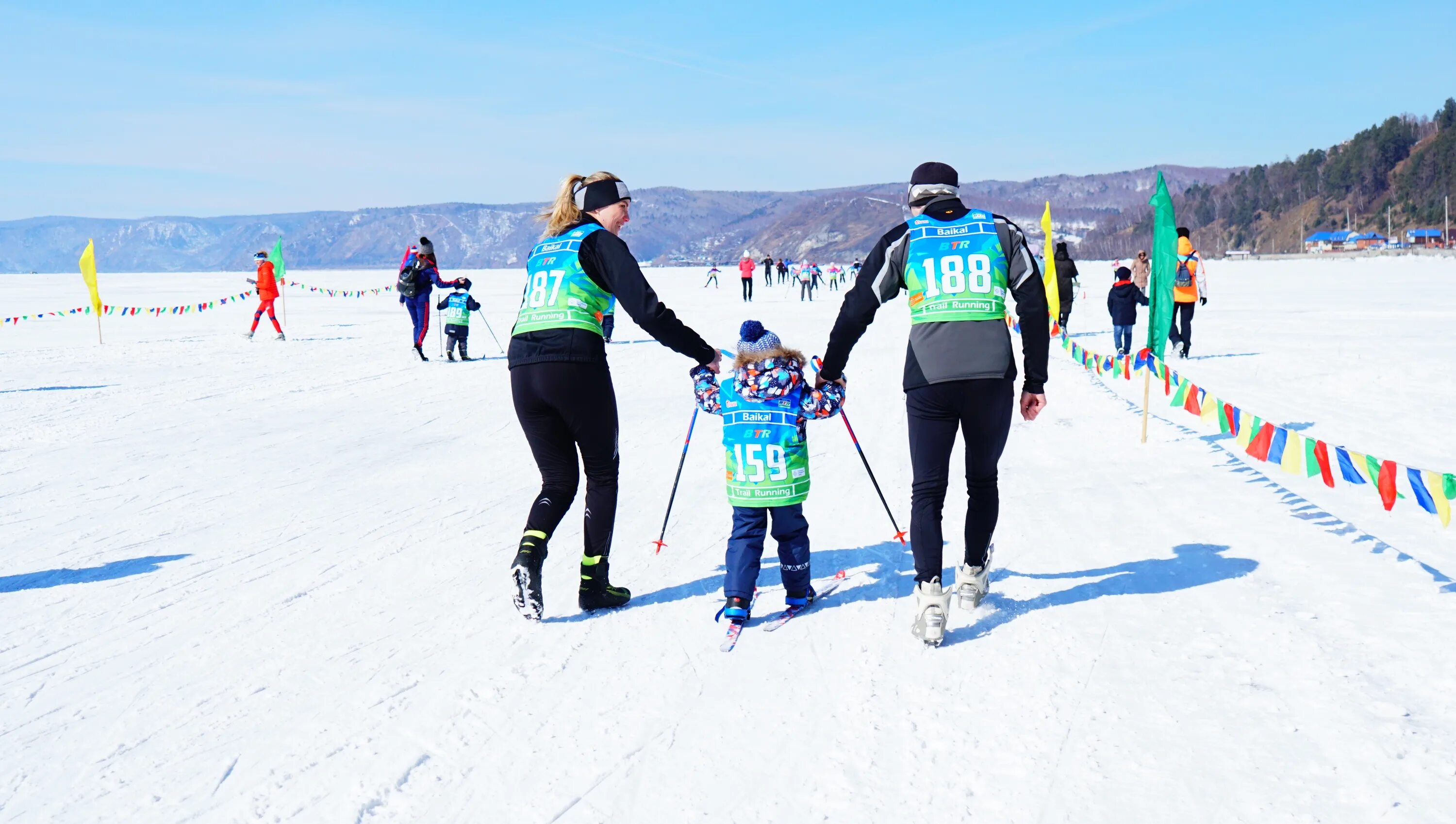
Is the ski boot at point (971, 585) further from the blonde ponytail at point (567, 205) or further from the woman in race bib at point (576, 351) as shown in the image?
the blonde ponytail at point (567, 205)

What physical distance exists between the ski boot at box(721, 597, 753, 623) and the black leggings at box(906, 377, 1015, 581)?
71 cm

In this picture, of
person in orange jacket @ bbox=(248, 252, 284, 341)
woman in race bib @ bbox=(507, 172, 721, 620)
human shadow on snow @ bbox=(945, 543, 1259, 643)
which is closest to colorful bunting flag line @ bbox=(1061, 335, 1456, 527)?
human shadow on snow @ bbox=(945, 543, 1259, 643)

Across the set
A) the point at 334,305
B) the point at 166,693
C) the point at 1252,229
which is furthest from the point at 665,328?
the point at 1252,229

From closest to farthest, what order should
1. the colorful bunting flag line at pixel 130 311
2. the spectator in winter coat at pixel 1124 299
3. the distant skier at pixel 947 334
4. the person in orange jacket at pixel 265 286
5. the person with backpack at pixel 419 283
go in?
1. the distant skier at pixel 947 334
2. the spectator in winter coat at pixel 1124 299
3. the person with backpack at pixel 419 283
4. the person in orange jacket at pixel 265 286
5. the colorful bunting flag line at pixel 130 311

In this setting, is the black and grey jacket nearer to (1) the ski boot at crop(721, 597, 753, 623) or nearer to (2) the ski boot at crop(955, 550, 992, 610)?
(2) the ski boot at crop(955, 550, 992, 610)

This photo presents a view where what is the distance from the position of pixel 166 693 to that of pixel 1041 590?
3.57 m

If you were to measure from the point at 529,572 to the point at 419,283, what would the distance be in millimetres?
11572

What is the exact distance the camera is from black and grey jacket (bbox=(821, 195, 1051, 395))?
151 inches

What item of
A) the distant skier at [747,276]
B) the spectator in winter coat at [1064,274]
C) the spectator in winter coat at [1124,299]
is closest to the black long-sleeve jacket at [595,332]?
the spectator in winter coat at [1124,299]

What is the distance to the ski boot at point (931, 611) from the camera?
3928mm

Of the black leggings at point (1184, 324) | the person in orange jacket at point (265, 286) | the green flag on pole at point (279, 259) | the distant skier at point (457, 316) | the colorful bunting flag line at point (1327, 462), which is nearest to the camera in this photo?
the colorful bunting flag line at point (1327, 462)

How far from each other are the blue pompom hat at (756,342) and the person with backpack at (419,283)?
1097cm

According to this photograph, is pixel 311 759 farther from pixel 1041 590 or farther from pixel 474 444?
pixel 474 444

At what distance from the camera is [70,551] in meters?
5.57
